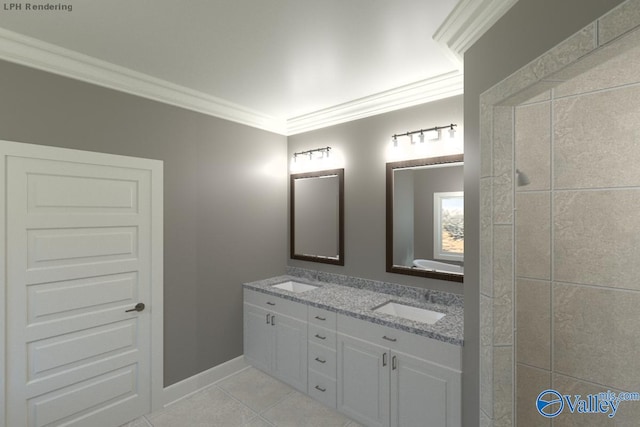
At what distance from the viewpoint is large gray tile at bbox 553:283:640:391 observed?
5.13 feet

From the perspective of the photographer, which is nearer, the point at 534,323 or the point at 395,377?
the point at 534,323

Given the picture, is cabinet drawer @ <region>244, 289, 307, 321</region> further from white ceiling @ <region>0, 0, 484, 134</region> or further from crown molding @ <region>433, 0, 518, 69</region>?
crown molding @ <region>433, 0, 518, 69</region>

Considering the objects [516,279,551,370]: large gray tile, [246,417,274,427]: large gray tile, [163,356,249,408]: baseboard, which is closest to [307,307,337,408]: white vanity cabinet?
[246,417,274,427]: large gray tile

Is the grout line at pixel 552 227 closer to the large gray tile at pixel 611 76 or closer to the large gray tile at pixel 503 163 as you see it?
the large gray tile at pixel 611 76

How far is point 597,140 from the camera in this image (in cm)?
166

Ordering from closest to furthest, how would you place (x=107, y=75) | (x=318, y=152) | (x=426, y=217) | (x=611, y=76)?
(x=611, y=76)
(x=107, y=75)
(x=426, y=217)
(x=318, y=152)

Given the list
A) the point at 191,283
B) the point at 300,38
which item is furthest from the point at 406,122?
the point at 191,283

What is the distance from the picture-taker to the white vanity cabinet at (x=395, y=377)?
1896 mm

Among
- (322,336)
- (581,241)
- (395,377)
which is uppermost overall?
(581,241)

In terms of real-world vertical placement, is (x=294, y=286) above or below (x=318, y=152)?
below

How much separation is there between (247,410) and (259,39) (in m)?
2.85

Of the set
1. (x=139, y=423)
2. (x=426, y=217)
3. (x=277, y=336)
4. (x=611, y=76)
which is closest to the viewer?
(x=611, y=76)

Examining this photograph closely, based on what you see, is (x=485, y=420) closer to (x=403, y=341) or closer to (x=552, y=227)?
(x=403, y=341)

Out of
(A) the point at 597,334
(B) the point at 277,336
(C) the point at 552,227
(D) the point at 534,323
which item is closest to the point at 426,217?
(C) the point at 552,227
